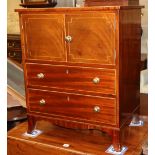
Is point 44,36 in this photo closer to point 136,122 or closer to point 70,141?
point 70,141

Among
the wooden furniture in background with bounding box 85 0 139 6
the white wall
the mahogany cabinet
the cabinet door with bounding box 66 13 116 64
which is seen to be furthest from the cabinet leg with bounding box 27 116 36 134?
the white wall

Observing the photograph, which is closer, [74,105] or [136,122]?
[74,105]

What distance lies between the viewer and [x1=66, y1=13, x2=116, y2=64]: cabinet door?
1.42 metres

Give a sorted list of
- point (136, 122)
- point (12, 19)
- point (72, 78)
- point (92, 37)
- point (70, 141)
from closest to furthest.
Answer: point (92, 37), point (72, 78), point (70, 141), point (136, 122), point (12, 19)

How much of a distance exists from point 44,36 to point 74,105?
45cm

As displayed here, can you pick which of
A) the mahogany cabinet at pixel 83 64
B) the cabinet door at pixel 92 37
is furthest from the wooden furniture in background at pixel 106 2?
the cabinet door at pixel 92 37

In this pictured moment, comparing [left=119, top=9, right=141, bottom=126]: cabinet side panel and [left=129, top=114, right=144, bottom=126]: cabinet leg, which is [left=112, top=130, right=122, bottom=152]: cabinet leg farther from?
[left=129, top=114, right=144, bottom=126]: cabinet leg

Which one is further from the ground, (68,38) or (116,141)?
(68,38)

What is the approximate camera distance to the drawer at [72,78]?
150 centimetres

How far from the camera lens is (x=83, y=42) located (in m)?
1.51

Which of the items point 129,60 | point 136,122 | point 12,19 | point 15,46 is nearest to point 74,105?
point 129,60

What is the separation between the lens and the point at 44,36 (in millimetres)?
1627

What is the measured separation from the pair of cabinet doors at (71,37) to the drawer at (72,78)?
6 centimetres

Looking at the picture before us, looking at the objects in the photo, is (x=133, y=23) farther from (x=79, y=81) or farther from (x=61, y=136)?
(x=61, y=136)
